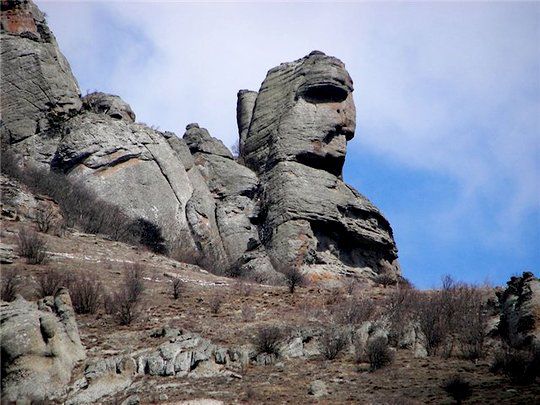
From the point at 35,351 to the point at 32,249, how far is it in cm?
688

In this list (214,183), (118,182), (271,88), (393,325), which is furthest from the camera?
(271,88)

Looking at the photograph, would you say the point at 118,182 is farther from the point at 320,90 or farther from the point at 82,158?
the point at 320,90

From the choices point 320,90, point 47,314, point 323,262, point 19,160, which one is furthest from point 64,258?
point 320,90

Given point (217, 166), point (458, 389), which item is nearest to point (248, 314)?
point (458, 389)

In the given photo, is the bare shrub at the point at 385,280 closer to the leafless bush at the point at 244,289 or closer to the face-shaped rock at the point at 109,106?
the leafless bush at the point at 244,289

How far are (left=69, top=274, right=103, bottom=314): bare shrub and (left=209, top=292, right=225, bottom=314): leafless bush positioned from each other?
10.1 ft

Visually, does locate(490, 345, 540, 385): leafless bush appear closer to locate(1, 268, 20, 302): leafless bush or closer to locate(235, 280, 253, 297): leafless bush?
locate(235, 280, 253, 297): leafless bush

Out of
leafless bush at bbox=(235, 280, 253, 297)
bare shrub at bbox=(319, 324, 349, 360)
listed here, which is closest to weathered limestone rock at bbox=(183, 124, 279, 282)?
leafless bush at bbox=(235, 280, 253, 297)

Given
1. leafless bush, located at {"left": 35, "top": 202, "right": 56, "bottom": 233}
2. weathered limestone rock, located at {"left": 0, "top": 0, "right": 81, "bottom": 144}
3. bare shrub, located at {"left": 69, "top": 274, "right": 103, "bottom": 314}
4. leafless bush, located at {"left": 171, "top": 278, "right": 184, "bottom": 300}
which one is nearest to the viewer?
bare shrub, located at {"left": 69, "top": 274, "right": 103, "bottom": 314}

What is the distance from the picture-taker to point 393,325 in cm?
1595

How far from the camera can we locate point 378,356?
14.0 meters

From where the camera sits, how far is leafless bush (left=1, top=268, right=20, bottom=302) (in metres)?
15.1

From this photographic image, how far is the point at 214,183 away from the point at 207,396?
904 inches

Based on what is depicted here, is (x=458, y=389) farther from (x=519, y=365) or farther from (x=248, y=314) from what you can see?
(x=248, y=314)
